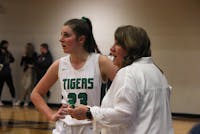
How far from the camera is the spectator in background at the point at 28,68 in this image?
1283 cm

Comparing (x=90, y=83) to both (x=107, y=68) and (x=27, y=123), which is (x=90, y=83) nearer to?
(x=107, y=68)

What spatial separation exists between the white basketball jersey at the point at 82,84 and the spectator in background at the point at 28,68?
9.85 metres

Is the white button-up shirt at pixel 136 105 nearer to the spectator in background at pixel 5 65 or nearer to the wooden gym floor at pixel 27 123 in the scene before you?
the wooden gym floor at pixel 27 123

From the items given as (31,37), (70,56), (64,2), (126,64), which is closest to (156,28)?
(64,2)

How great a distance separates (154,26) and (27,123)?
14.8ft

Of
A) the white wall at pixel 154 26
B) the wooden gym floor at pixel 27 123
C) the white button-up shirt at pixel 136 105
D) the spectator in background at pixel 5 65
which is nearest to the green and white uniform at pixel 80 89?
the white button-up shirt at pixel 136 105

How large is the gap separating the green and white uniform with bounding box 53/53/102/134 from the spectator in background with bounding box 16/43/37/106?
9860 millimetres

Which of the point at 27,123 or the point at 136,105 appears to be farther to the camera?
the point at 27,123

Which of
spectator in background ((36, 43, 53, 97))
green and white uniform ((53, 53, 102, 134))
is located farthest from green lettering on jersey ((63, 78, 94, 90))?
spectator in background ((36, 43, 53, 97))

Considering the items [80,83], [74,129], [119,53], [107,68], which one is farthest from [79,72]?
[119,53]

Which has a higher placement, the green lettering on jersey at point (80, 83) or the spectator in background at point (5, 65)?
the green lettering on jersey at point (80, 83)

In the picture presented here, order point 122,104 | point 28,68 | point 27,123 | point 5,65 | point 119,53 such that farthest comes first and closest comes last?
point 28,68 → point 5,65 → point 27,123 → point 119,53 → point 122,104

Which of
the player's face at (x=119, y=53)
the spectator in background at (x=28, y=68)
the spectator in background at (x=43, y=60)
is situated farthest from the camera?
the spectator in background at (x=28, y=68)

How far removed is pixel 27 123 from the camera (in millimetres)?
9133
